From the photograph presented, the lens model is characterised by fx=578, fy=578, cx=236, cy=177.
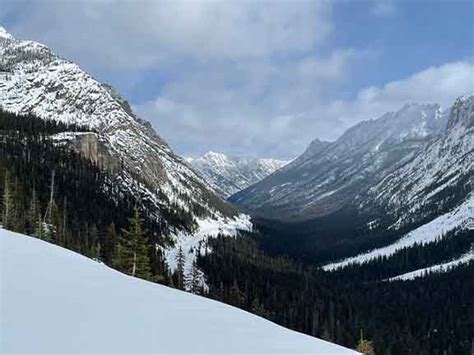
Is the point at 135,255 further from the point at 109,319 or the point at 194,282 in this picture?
the point at 194,282

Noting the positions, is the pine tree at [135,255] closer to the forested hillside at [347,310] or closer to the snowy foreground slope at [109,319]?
the snowy foreground slope at [109,319]

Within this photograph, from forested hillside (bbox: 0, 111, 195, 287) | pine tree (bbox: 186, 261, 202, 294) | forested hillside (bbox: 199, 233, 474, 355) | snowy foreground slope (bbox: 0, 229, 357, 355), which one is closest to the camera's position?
snowy foreground slope (bbox: 0, 229, 357, 355)

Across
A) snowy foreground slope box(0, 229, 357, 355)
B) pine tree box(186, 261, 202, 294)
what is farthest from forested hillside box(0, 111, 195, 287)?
snowy foreground slope box(0, 229, 357, 355)

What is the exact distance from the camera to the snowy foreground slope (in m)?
13.2

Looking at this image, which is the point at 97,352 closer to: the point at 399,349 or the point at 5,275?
the point at 5,275

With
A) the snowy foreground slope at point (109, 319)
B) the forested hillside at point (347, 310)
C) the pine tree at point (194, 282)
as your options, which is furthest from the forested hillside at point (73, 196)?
the snowy foreground slope at point (109, 319)

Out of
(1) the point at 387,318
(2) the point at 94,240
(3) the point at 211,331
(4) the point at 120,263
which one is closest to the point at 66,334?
(3) the point at 211,331

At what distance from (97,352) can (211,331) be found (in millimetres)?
3558

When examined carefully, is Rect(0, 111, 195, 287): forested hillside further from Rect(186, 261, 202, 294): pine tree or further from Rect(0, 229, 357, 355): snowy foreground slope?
Rect(0, 229, 357, 355): snowy foreground slope

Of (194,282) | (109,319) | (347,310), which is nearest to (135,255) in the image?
(109,319)

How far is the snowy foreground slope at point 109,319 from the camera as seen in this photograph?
13.2 meters

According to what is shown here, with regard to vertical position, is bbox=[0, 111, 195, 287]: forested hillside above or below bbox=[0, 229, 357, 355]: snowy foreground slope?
above

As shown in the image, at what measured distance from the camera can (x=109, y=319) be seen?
1489 centimetres

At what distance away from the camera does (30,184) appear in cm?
13438
